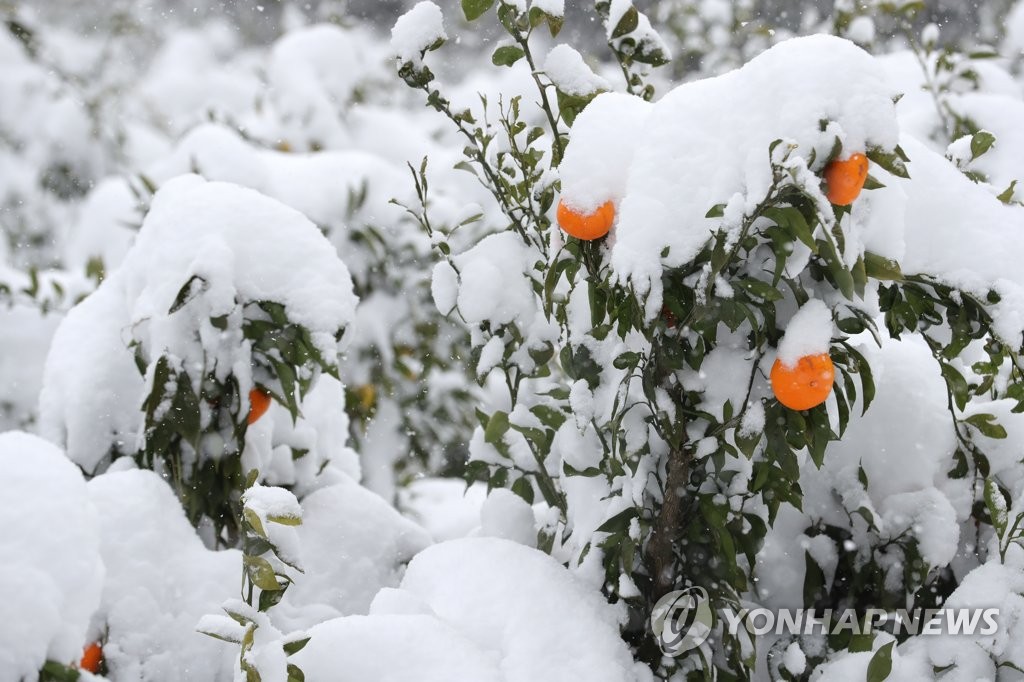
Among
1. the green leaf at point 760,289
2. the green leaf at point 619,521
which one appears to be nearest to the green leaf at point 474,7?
the green leaf at point 760,289

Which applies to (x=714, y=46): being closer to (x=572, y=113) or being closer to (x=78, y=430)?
(x=572, y=113)

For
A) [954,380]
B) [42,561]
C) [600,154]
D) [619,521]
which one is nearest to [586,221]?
[600,154]

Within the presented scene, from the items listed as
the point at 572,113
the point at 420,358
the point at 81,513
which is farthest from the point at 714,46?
the point at 81,513

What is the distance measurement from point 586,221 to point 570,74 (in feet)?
1.11

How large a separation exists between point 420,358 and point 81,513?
1.93 meters

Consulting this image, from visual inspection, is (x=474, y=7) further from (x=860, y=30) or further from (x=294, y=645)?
(x=860, y=30)

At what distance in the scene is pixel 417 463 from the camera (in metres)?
3.23

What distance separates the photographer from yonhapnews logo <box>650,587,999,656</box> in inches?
40.1

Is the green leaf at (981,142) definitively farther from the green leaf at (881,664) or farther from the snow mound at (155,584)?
the snow mound at (155,584)

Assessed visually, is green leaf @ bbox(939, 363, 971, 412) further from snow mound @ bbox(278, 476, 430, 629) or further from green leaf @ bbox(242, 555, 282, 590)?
snow mound @ bbox(278, 476, 430, 629)

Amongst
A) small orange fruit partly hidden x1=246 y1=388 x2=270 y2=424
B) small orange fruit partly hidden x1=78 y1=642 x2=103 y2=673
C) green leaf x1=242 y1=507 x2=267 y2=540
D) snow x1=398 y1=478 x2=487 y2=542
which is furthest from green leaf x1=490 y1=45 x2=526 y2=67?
snow x1=398 y1=478 x2=487 y2=542

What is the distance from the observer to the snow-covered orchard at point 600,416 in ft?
2.83

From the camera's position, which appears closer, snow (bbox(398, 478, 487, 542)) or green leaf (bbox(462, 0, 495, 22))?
green leaf (bbox(462, 0, 495, 22))

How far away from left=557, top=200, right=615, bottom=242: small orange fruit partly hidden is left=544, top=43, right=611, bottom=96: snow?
30 centimetres
